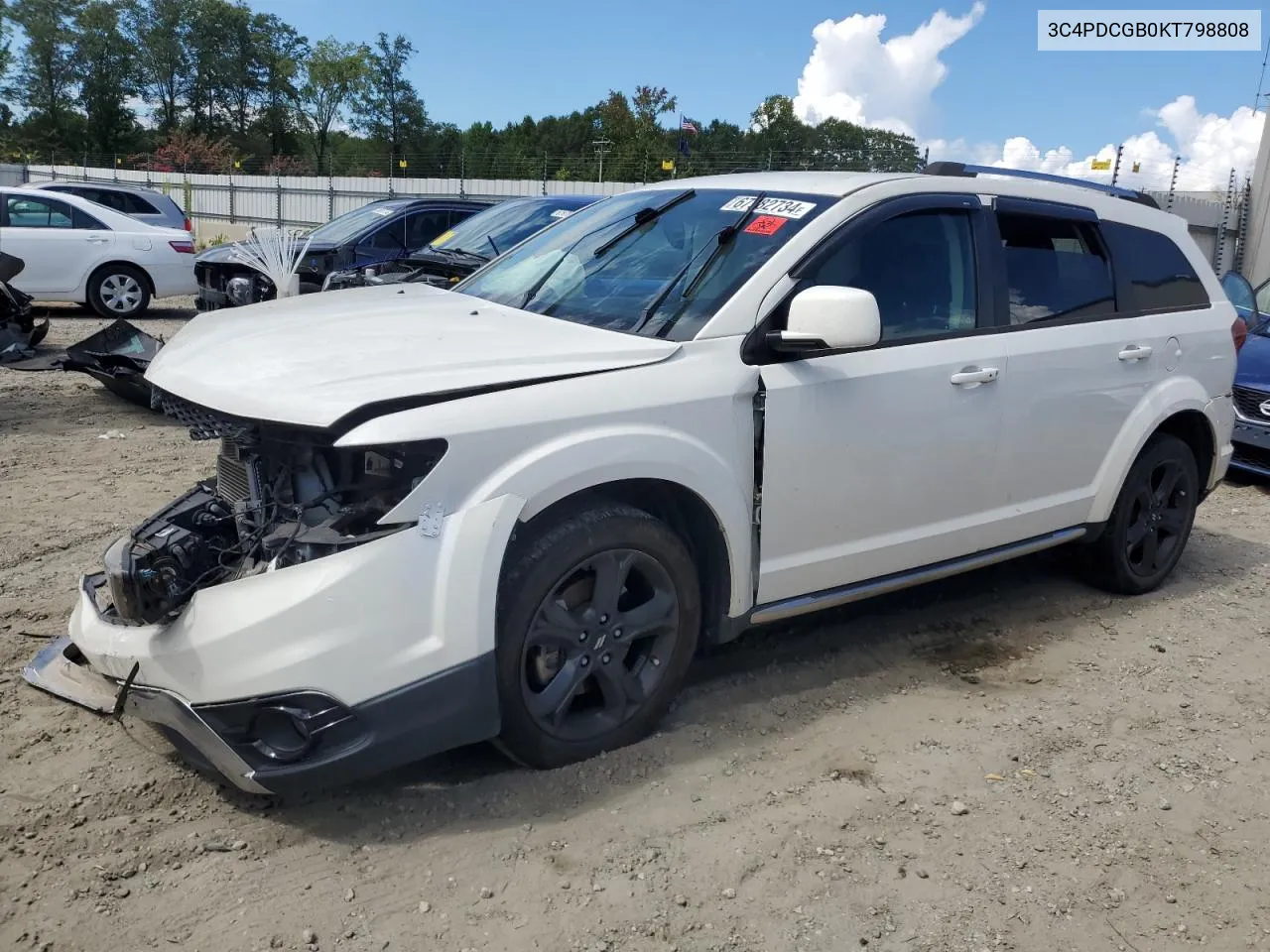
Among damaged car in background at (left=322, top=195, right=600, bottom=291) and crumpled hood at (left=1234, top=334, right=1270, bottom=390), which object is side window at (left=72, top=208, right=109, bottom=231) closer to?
damaged car in background at (left=322, top=195, right=600, bottom=291)

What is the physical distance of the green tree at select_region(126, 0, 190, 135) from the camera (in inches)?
2869

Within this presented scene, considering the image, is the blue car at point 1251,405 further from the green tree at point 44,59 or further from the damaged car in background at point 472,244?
the green tree at point 44,59

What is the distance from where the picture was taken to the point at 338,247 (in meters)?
11.1

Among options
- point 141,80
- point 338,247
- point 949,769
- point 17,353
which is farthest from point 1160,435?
point 141,80

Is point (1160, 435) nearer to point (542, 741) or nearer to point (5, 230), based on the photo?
point (542, 741)

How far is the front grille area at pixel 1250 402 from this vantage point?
25.1 ft

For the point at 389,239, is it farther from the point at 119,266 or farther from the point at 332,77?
the point at 332,77

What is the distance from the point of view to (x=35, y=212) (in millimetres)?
12594

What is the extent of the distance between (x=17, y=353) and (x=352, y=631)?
8.40 metres

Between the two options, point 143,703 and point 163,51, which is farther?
point 163,51

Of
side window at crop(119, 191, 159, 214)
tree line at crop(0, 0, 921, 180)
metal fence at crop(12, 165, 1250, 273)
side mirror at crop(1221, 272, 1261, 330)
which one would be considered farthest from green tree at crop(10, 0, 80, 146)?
side mirror at crop(1221, 272, 1261, 330)

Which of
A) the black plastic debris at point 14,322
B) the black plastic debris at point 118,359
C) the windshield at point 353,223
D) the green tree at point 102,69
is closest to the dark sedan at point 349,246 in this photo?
the windshield at point 353,223

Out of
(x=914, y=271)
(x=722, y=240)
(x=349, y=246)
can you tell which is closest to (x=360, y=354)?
(x=722, y=240)

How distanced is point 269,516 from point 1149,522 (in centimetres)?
407
